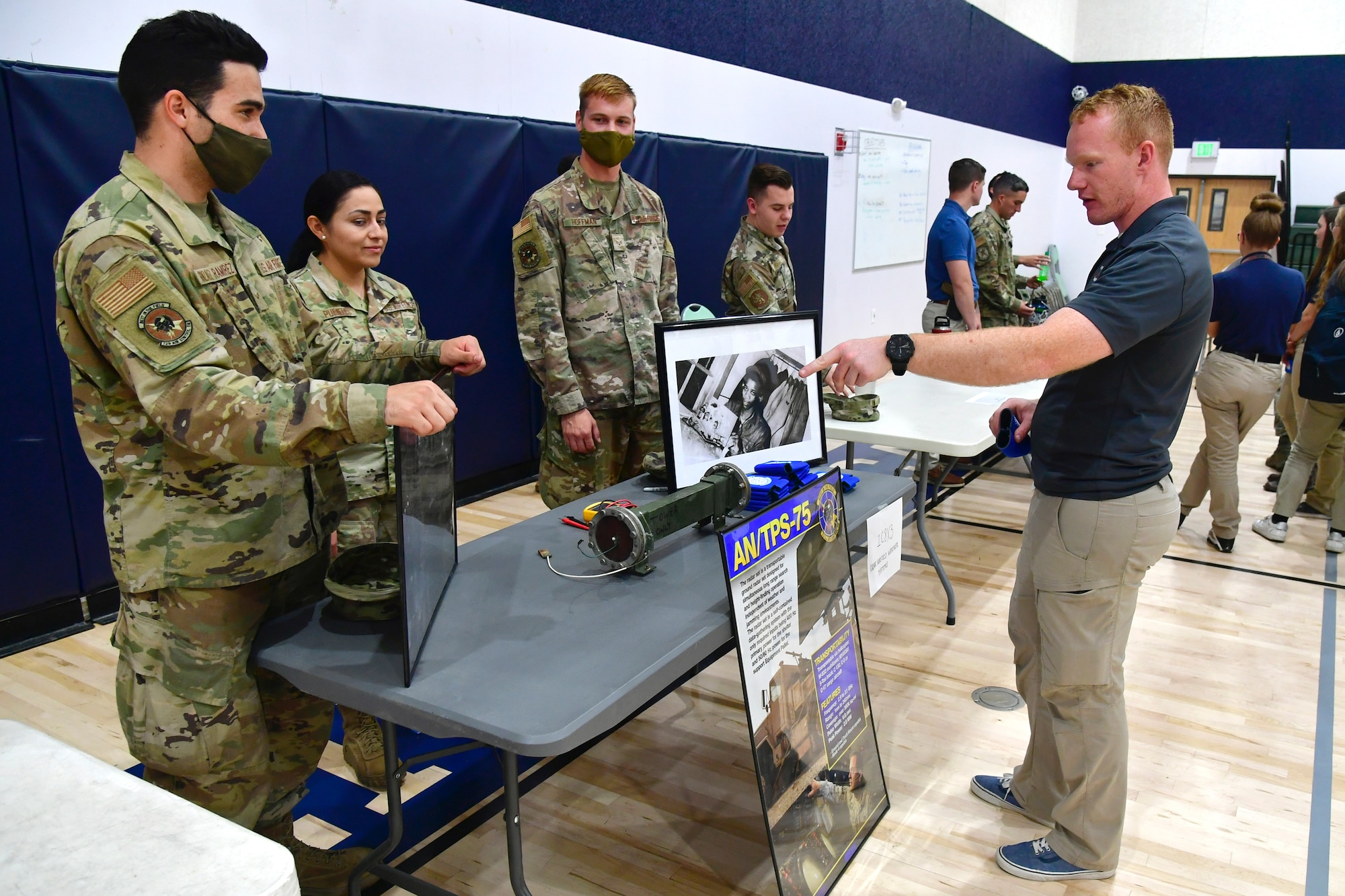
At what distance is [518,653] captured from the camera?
1475mm

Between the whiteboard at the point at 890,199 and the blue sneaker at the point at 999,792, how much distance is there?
6.33 m

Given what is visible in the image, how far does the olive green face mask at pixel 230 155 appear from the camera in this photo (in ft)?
4.69

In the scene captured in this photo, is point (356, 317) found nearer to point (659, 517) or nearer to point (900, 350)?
point (659, 517)

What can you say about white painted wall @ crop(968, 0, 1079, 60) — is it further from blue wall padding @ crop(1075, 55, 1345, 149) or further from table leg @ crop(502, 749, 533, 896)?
table leg @ crop(502, 749, 533, 896)

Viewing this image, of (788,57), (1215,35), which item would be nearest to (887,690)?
(788,57)

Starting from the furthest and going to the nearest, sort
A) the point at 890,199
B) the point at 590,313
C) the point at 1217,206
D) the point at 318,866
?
1. the point at 1217,206
2. the point at 890,199
3. the point at 590,313
4. the point at 318,866

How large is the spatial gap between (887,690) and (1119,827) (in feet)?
3.05

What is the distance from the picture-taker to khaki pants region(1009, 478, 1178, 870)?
1869 millimetres

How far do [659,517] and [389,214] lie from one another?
2938mm

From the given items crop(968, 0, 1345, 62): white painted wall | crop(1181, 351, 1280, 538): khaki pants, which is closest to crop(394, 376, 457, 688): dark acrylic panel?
crop(1181, 351, 1280, 538): khaki pants

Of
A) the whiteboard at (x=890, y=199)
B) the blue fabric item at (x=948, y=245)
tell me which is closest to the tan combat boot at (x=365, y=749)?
the blue fabric item at (x=948, y=245)

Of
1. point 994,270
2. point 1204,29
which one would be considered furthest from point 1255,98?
point 994,270

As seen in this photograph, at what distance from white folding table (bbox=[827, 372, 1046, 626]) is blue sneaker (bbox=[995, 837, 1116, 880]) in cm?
124

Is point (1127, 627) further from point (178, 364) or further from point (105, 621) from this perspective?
point (105, 621)
